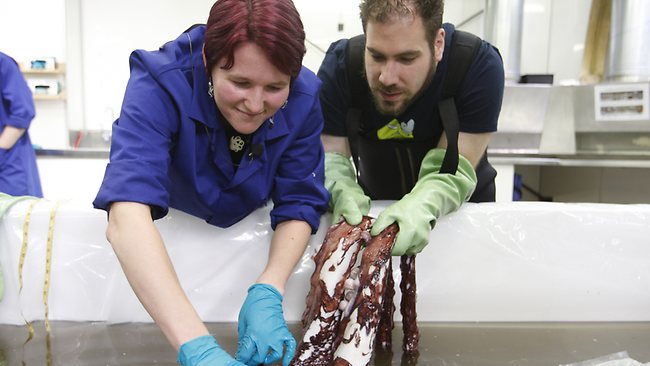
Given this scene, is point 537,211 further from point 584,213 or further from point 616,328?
point 616,328

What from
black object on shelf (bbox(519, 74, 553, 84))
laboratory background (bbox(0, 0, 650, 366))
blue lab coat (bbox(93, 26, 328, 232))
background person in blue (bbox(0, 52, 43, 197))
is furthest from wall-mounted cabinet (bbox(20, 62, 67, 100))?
black object on shelf (bbox(519, 74, 553, 84))

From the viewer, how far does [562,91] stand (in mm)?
2740

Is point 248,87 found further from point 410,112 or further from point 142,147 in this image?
point 410,112

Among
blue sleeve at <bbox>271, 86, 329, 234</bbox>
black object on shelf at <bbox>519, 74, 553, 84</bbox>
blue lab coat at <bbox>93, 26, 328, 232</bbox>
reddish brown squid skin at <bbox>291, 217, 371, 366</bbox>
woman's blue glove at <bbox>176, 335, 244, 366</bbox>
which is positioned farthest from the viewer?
black object on shelf at <bbox>519, 74, 553, 84</bbox>

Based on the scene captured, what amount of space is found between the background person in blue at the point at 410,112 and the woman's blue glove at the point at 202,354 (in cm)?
42

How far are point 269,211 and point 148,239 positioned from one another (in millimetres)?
435

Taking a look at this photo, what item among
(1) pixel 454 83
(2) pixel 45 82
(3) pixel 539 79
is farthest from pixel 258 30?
(2) pixel 45 82

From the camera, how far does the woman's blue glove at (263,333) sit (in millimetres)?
884

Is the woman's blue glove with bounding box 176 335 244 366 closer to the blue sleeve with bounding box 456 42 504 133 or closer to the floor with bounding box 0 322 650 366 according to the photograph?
the floor with bounding box 0 322 650 366

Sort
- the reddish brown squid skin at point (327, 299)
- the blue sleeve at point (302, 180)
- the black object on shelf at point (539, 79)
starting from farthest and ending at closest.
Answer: the black object on shelf at point (539, 79), the blue sleeve at point (302, 180), the reddish brown squid skin at point (327, 299)

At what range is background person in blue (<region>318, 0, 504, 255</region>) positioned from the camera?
1100mm

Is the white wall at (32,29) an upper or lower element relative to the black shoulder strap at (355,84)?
upper

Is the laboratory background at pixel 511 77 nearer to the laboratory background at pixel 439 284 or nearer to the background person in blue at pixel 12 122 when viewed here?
the background person in blue at pixel 12 122

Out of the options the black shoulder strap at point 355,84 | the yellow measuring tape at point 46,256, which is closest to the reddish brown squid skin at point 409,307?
the black shoulder strap at point 355,84
